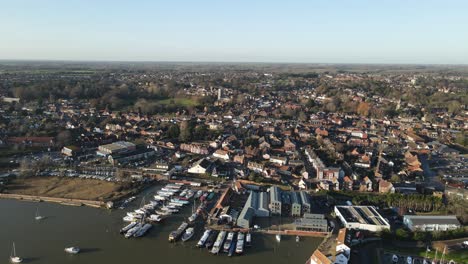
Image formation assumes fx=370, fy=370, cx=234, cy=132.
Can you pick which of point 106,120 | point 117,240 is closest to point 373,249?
point 117,240

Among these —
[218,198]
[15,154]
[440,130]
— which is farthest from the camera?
[440,130]

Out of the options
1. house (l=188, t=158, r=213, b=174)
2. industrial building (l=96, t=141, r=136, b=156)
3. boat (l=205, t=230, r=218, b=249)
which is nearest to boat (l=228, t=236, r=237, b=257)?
boat (l=205, t=230, r=218, b=249)

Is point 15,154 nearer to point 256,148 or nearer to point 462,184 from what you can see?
point 256,148

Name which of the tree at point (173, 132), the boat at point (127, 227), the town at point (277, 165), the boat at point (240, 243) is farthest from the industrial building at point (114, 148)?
the boat at point (240, 243)

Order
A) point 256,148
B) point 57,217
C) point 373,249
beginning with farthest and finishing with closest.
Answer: point 256,148 → point 57,217 → point 373,249

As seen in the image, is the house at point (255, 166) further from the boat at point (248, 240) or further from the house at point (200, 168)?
the boat at point (248, 240)
